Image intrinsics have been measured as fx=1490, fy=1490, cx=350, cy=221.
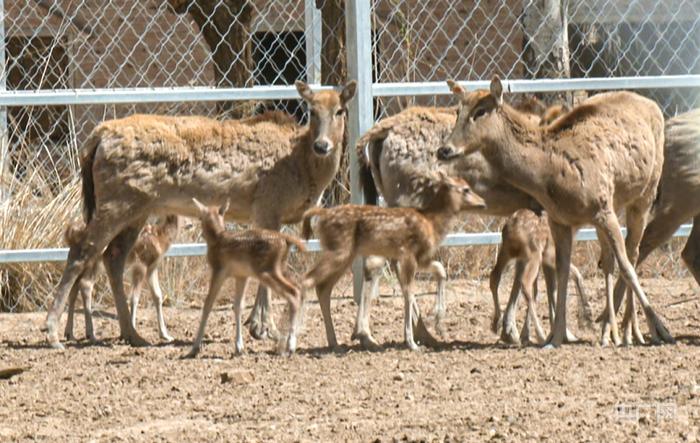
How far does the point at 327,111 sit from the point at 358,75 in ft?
3.40

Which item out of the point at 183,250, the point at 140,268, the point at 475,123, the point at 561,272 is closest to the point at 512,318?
the point at 561,272

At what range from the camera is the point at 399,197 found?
990cm

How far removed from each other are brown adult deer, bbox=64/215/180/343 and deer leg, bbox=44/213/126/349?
0.26ft

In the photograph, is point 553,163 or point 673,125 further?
point 673,125

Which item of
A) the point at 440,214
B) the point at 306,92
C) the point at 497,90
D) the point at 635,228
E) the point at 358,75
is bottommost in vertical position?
the point at 440,214

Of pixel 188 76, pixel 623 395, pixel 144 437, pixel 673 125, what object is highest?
pixel 188 76

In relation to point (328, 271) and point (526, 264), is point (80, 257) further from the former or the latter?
point (526, 264)

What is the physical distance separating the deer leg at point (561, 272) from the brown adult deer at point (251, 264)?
1579 mm

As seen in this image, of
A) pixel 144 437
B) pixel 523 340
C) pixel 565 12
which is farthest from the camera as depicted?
pixel 565 12

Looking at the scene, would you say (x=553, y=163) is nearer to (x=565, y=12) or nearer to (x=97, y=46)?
(x=565, y=12)

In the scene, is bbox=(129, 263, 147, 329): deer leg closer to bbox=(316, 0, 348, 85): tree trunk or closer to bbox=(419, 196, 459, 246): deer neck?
bbox=(419, 196, 459, 246): deer neck

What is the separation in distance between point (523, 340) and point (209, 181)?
2.40 m

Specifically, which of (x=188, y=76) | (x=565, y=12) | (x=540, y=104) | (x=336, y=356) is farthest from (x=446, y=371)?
(x=188, y=76)

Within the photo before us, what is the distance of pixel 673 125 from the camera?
33.8 feet
